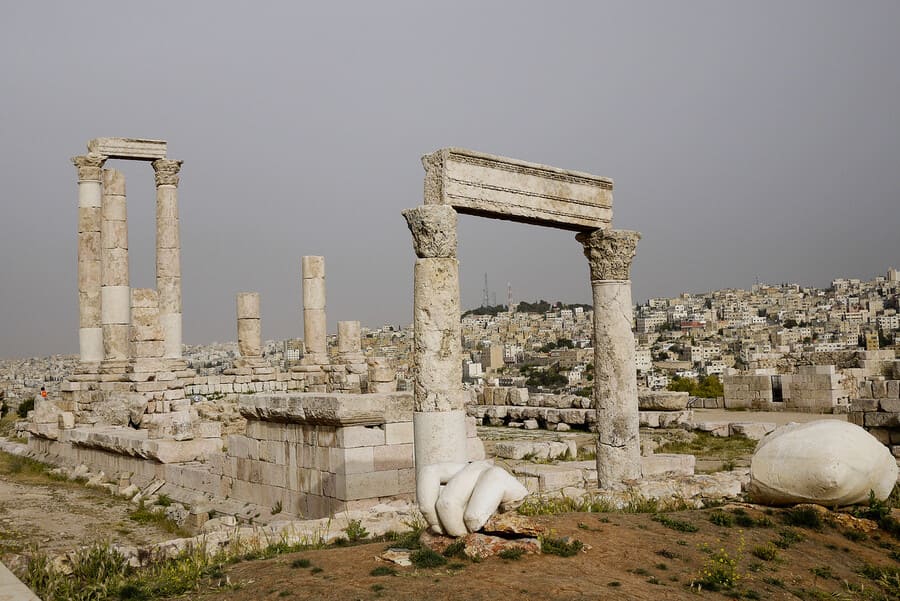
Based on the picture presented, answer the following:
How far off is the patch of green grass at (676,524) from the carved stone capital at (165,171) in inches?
862

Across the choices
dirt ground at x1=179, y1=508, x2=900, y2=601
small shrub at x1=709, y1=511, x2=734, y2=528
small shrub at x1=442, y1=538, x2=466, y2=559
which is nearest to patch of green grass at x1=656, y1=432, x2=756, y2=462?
small shrub at x1=709, y1=511, x2=734, y2=528

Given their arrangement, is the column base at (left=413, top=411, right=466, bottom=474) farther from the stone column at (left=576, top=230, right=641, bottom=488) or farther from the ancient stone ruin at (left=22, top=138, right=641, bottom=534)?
the stone column at (left=576, top=230, right=641, bottom=488)

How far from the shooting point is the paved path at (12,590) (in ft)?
19.8

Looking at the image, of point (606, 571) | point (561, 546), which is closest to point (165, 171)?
point (561, 546)

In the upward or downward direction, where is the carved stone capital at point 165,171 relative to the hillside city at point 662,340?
upward

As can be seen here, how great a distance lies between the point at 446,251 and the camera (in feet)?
30.2

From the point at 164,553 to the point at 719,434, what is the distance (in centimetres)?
1385

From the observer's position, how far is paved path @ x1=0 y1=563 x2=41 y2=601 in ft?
19.8

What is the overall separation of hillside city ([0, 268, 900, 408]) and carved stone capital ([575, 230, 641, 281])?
16.9 m

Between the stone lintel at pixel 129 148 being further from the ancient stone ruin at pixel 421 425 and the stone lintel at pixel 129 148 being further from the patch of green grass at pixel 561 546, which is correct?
the patch of green grass at pixel 561 546

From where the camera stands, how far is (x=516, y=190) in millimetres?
10211

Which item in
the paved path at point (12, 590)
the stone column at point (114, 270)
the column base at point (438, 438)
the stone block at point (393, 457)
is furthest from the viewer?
the stone column at point (114, 270)

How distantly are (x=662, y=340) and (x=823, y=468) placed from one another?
7188 cm

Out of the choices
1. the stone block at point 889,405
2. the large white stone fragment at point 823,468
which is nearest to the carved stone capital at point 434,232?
the large white stone fragment at point 823,468
